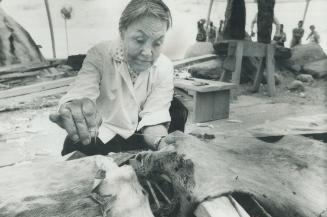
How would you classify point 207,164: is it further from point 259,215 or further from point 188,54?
point 188,54

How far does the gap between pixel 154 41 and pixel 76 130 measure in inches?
27.5

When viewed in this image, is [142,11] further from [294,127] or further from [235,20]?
[235,20]

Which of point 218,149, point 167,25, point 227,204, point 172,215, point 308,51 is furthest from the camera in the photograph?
point 308,51

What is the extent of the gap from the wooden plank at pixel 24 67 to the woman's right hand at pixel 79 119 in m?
7.09

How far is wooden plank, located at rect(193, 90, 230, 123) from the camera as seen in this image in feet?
19.1

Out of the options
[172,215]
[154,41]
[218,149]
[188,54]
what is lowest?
[188,54]

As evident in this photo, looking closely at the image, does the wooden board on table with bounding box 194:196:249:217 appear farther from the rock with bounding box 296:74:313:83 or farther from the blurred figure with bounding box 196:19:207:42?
the blurred figure with bounding box 196:19:207:42

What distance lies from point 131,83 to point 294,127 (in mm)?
1148

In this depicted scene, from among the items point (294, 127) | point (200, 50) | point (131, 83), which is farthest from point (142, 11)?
point (200, 50)

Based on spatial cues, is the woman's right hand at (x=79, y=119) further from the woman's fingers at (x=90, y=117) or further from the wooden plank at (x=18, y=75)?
the wooden plank at (x=18, y=75)

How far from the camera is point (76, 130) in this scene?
5.51 ft

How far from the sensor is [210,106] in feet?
19.6

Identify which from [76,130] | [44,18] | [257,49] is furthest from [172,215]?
[44,18]

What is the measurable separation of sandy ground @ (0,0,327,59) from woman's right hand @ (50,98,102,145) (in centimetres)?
635
